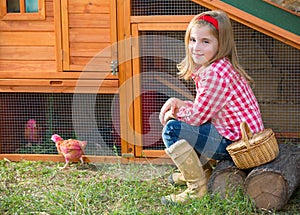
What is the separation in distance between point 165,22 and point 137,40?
245 mm

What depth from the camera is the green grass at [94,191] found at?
3.49 meters

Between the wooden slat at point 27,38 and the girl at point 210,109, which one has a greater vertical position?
the wooden slat at point 27,38

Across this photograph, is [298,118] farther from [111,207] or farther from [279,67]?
[111,207]

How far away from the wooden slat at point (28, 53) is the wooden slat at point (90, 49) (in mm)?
178

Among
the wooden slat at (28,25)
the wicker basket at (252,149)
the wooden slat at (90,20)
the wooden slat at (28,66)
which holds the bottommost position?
the wicker basket at (252,149)

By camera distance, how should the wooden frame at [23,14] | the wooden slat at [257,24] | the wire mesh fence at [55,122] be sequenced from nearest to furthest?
the wooden slat at [257,24] < the wooden frame at [23,14] < the wire mesh fence at [55,122]

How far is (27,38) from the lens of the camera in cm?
442

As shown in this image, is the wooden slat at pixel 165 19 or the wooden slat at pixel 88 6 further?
the wooden slat at pixel 88 6

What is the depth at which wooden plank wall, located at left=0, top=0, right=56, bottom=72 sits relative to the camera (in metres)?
4.39

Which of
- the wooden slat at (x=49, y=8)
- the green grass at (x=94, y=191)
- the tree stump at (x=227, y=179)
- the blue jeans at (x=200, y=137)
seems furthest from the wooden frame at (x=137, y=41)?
the tree stump at (x=227, y=179)

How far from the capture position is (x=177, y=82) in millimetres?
4355

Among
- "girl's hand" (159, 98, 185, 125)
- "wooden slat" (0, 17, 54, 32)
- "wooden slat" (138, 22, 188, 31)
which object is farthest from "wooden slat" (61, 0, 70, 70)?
"girl's hand" (159, 98, 185, 125)

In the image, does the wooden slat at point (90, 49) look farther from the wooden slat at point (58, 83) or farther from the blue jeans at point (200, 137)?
the blue jeans at point (200, 137)

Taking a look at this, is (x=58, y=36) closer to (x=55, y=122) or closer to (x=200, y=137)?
(x=55, y=122)
